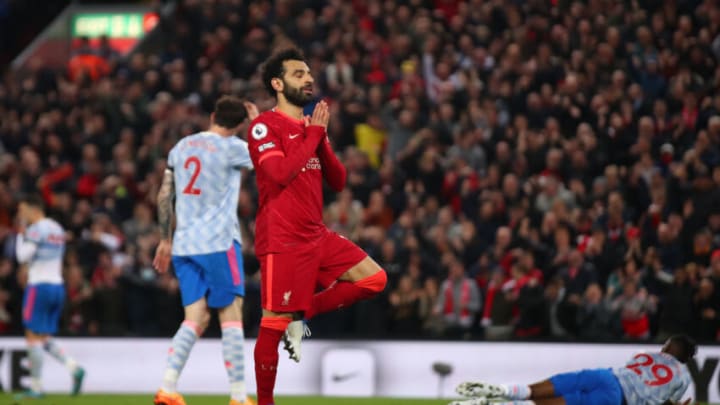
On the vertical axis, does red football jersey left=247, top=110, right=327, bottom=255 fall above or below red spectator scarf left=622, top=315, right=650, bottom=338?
above

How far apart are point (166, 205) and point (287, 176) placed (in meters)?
2.05

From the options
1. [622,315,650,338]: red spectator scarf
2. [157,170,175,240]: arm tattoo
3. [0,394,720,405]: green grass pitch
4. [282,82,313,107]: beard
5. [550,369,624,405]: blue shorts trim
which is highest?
[282,82,313,107]: beard

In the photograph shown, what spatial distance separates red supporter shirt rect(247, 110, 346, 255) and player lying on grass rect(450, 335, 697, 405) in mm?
1725

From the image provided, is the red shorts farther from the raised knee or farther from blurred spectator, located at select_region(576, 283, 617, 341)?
blurred spectator, located at select_region(576, 283, 617, 341)

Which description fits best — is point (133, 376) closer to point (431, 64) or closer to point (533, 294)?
point (533, 294)

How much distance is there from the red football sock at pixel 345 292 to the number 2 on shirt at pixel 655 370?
210 cm

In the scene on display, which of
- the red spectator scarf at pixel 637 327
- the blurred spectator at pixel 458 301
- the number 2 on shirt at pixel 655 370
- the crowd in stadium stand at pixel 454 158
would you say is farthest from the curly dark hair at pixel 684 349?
the blurred spectator at pixel 458 301

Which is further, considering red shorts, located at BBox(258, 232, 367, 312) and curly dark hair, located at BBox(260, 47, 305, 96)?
curly dark hair, located at BBox(260, 47, 305, 96)

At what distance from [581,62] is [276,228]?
10.4 metres

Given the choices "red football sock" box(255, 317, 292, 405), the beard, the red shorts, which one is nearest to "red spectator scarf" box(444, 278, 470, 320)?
the red shorts

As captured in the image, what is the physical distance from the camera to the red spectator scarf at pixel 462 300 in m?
14.9

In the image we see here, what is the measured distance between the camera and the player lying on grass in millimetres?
8602

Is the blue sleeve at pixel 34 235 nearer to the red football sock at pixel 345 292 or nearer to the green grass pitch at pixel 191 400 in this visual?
the green grass pitch at pixel 191 400

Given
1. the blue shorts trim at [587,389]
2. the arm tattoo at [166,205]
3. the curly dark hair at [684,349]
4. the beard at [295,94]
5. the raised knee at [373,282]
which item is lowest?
the blue shorts trim at [587,389]
